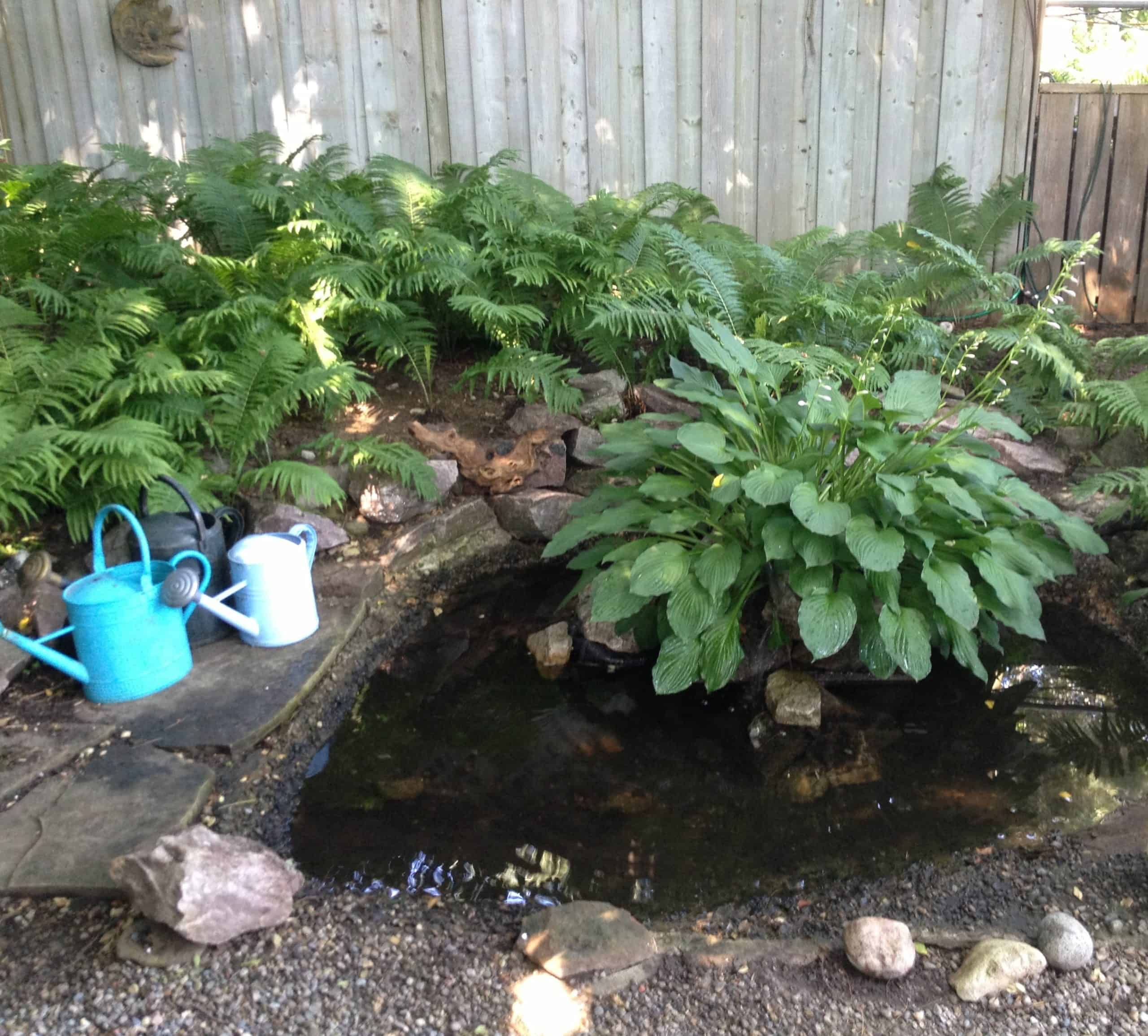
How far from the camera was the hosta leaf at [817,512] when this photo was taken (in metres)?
2.93

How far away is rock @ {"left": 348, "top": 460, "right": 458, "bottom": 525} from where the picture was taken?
4.34 metres

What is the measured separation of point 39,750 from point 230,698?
0.57m

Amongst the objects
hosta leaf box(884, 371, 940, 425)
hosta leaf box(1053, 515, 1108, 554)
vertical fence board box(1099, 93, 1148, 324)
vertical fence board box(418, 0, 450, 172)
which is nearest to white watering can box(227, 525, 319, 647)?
hosta leaf box(884, 371, 940, 425)

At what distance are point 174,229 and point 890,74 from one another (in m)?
4.42

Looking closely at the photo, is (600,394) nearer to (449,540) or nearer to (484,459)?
(484,459)

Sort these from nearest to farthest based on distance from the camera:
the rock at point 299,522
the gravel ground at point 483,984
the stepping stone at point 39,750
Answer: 1. the gravel ground at point 483,984
2. the stepping stone at point 39,750
3. the rock at point 299,522

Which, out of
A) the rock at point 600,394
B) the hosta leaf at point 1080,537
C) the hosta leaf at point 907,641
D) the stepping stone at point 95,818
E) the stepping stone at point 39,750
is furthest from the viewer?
the rock at point 600,394

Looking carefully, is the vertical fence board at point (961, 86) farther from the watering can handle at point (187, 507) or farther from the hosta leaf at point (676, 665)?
the watering can handle at point (187, 507)

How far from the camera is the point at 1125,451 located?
4613 millimetres

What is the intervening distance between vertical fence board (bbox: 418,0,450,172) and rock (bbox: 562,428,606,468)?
205 cm

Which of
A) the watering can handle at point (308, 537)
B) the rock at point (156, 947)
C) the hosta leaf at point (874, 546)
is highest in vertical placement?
the hosta leaf at point (874, 546)

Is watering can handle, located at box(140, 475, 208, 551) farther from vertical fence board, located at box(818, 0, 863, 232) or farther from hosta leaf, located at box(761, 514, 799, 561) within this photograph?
vertical fence board, located at box(818, 0, 863, 232)

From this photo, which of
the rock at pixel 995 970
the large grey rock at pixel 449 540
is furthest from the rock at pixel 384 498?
the rock at pixel 995 970

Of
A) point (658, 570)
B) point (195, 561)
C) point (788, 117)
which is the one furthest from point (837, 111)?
point (195, 561)
